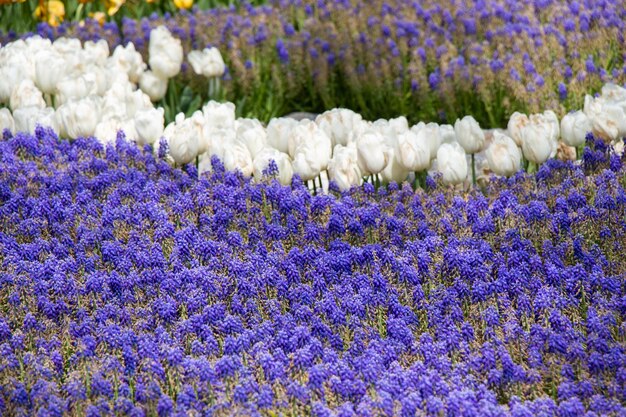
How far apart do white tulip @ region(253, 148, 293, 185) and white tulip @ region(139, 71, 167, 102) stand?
1.86m

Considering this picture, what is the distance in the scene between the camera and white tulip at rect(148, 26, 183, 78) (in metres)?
6.84

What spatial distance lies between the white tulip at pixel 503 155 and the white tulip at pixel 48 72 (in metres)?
2.53

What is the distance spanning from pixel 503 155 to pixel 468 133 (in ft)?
0.88

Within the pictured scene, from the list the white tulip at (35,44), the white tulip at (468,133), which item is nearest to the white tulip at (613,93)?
the white tulip at (468,133)

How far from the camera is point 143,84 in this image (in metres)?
6.92

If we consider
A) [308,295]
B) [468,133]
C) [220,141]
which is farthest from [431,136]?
[308,295]

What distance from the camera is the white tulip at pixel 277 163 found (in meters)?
5.22

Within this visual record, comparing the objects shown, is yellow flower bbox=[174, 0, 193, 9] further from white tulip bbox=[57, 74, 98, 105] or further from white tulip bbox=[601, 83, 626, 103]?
white tulip bbox=[601, 83, 626, 103]

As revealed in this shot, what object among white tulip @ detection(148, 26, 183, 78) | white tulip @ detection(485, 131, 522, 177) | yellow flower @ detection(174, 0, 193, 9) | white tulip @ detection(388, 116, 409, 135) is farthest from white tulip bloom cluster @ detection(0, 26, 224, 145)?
white tulip @ detection(485, 131, 522, 177)

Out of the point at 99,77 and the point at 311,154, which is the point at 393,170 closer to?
the point at 311,154

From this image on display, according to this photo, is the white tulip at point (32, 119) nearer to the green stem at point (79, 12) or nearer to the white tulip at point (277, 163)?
the white tulip at point (277, 163)

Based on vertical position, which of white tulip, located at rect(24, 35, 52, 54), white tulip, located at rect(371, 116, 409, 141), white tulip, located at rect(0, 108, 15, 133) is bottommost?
white tulip, located at rect(371, 116, 409, 141)

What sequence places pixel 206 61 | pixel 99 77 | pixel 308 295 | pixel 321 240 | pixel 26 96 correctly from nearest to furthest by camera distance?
pixel 308 295 → pixel 321 240 → pixel 26 96 → pixel 99 77 → pixel 206 61

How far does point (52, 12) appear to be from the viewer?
27.1 feet
